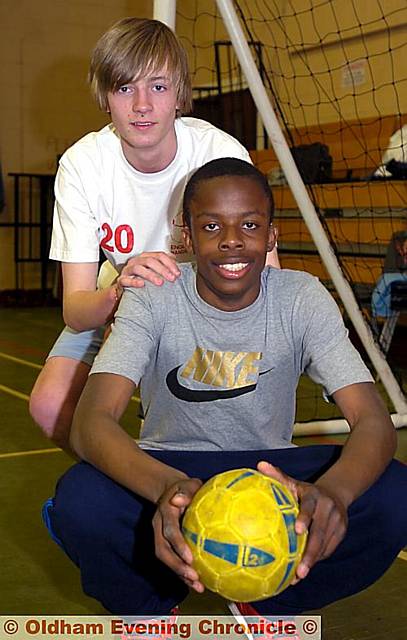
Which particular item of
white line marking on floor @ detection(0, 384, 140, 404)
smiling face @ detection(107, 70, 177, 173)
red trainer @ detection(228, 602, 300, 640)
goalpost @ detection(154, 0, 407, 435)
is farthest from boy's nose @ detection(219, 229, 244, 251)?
white line marking on floor @ detection(0, 384, 140, 404)

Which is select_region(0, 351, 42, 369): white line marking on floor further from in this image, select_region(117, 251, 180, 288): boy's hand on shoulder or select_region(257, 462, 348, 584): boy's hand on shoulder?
select_region(257, 462, 348, 584): boy's hand on shoulder

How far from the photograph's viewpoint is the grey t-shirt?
1.69m

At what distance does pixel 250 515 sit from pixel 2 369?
4188mm

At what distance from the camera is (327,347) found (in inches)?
65.6

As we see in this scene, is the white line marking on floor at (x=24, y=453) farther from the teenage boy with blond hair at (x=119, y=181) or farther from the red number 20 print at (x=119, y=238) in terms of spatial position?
the red number 20 print at (x=119, y=238)

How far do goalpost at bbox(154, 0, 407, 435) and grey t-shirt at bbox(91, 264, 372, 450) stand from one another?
1.76m

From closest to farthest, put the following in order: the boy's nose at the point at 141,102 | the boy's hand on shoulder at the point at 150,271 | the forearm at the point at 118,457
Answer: the forearm at the point at 118,457
the boy's hand on shoulder at the point at 150,271
the boy's nose at the point at 141,102

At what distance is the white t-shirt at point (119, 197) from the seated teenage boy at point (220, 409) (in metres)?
0.41

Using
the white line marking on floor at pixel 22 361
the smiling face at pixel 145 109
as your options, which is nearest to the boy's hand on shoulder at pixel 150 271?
the smiling face at pixel 145 109

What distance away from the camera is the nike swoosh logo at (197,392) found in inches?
67.4

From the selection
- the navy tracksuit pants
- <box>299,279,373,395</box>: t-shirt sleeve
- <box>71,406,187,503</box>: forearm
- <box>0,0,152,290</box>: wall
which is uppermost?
<box>0,0,152,290</box>: wall

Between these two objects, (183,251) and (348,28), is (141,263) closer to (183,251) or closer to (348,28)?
(183,251)

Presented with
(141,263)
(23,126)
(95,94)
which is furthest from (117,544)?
(23,126)

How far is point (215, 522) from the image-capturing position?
4.27 ft
